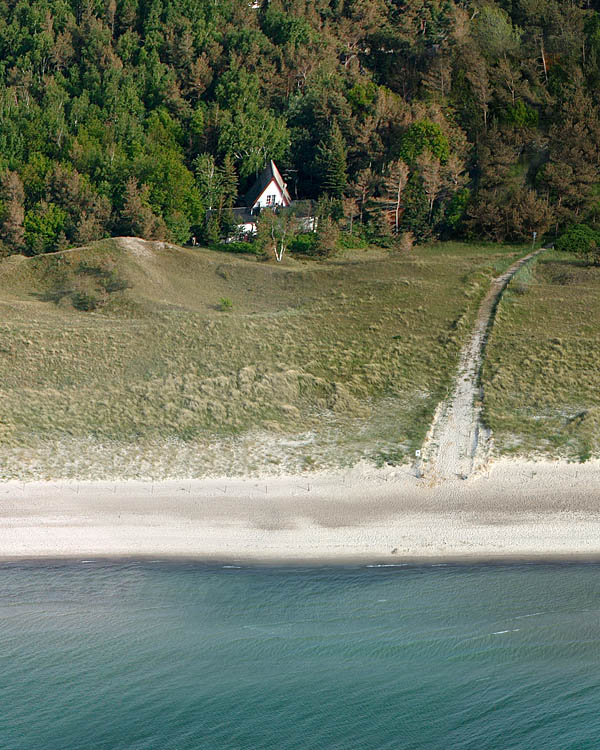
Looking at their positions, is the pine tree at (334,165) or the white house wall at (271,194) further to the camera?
the pine tree at (334,165)

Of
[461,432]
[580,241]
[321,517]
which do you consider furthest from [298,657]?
[580,241]

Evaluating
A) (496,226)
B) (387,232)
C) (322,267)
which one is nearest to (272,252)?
(322,267)

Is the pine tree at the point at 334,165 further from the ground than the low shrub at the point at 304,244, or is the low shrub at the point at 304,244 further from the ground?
the pine tree at the point at 334,165

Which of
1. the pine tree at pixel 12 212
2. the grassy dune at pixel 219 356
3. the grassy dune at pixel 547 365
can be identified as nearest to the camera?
the grassy dune at pixel 547 365

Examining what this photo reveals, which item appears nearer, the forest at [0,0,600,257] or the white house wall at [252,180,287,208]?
the forest at [0,0,600,257]

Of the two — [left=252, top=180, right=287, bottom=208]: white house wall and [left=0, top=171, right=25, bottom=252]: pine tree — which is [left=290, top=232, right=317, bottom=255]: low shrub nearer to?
[left=252, top=180, right=287, bottom=208]: white house wall

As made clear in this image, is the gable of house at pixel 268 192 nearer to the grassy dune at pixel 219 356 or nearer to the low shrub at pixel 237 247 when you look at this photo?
the low shrub at pixel 237 247

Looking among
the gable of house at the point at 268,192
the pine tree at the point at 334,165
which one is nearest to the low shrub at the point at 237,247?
the gable of house at the point at 268,192

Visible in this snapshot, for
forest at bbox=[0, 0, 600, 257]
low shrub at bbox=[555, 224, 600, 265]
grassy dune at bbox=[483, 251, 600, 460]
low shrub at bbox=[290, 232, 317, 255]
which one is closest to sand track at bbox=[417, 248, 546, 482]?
grassy dune at bbox=[483, 251, 600, 460]
